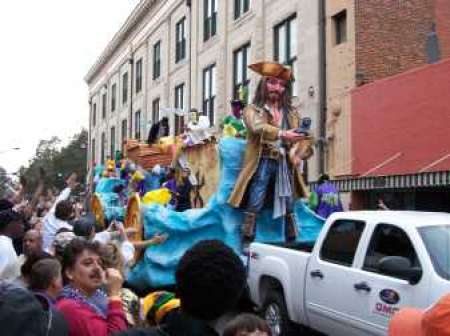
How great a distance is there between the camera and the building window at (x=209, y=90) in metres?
25.8

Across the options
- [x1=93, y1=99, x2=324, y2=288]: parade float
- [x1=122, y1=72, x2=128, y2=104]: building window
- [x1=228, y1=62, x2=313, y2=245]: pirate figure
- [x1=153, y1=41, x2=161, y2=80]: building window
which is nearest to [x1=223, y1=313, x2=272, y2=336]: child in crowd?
[x1=93, y1=99, x2=324, y2=288]: parade float

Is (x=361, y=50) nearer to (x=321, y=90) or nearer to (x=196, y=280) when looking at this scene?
(x=321, y=90)

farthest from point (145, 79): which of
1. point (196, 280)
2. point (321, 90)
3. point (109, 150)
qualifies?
point (196, 280)

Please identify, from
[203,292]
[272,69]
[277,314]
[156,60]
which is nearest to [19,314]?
[203,292]

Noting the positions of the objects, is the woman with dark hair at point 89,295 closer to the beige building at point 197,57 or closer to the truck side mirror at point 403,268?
the truck side mirror at point 403,268

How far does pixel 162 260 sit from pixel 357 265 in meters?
3.25

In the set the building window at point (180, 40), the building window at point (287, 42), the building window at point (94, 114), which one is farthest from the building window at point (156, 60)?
the building window at point (94, 114)

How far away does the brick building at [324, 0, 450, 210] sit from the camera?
16.2 meters

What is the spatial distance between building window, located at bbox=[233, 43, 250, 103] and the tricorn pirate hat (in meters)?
13.2

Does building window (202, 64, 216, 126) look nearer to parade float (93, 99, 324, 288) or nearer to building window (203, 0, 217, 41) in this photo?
building window (203, 0, 217, 41)

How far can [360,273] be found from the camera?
5906mm

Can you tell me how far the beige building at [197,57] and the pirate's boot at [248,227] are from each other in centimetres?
627

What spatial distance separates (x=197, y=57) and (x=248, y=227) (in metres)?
19.6

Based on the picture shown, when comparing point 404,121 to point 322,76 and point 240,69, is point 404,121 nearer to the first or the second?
point 322,76
